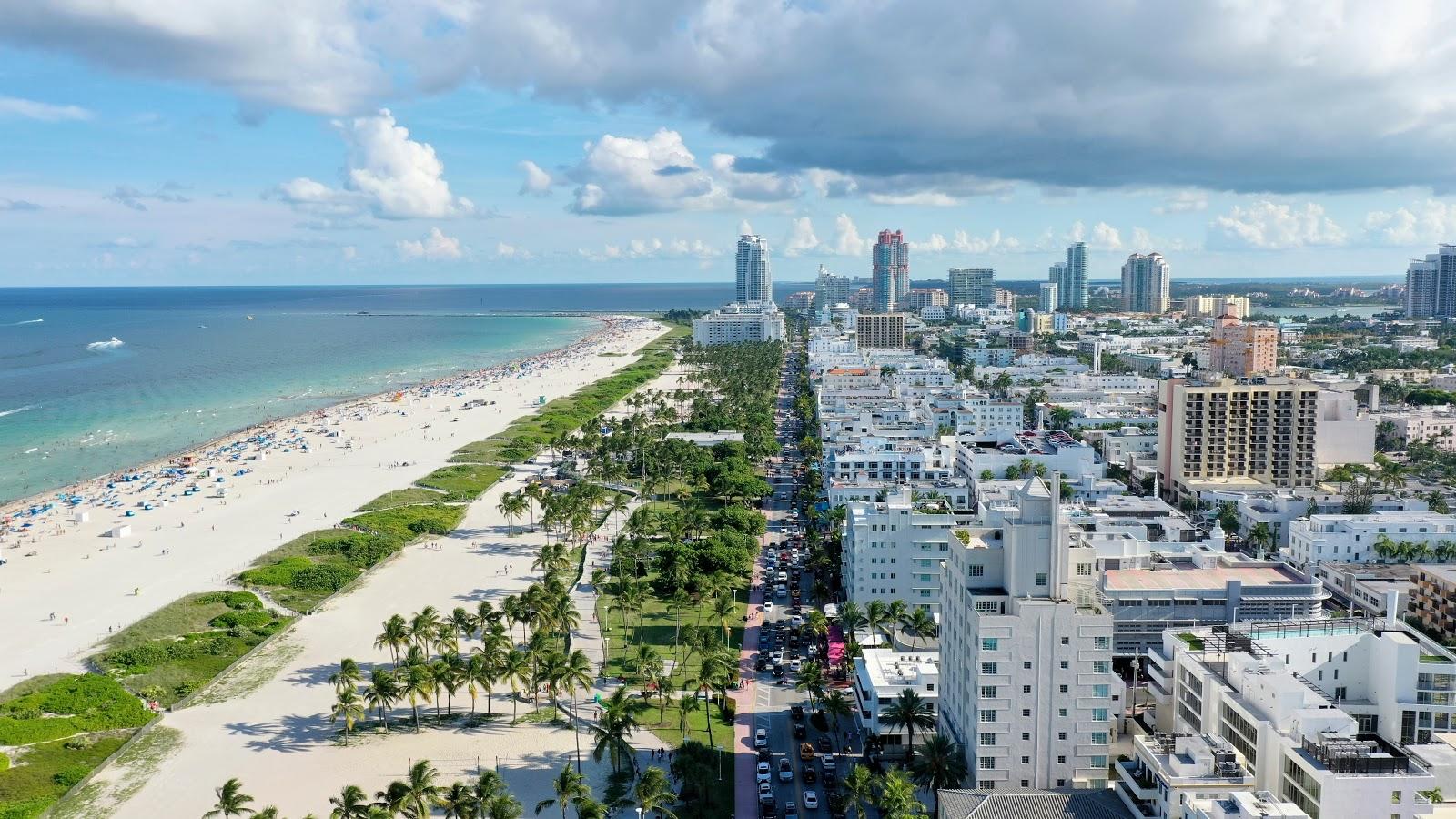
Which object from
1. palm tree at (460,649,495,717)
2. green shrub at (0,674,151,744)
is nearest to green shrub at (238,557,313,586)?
green shrub at (0,674,151,744)

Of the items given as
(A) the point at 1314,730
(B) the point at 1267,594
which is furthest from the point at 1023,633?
(B) the point at 1267,594

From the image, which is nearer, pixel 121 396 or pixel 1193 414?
pixel 1193 414

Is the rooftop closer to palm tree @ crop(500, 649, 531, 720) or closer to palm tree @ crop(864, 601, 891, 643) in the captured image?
palm tree @ crop(864, 601, 891, 643)

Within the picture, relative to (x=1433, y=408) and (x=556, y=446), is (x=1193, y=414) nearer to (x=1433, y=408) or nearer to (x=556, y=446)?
(x=1433, y=408)

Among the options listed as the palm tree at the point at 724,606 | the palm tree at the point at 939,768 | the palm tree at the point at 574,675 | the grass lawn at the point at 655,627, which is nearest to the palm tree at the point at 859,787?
the palm tree at the point at 939,768

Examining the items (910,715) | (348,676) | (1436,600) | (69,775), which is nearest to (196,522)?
(69,775)

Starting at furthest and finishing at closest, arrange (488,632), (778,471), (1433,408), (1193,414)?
(1433,408), (778,471), (1193,414), (488,632)
